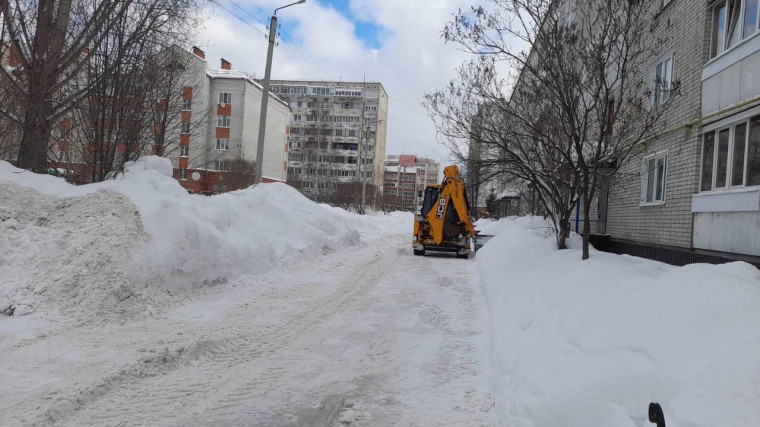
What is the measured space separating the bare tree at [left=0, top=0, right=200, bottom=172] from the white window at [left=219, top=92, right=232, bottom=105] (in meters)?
42.5

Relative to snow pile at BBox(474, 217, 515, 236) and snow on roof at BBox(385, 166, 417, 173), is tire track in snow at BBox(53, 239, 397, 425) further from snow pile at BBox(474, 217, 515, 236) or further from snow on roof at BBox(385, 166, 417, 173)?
snow on roof at BBox(385, 166, 417, 173)

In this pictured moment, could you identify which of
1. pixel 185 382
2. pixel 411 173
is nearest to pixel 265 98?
pixel 185 382

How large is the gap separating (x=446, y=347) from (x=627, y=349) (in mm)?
2888

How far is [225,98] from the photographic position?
172 ft

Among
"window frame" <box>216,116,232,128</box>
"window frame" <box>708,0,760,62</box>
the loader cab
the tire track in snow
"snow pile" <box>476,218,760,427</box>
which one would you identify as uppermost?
"window frame" <box>216,116,232,128</box>

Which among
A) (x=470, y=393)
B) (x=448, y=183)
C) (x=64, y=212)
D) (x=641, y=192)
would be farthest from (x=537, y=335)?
(x=448, y=183)

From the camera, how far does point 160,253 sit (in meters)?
8.24

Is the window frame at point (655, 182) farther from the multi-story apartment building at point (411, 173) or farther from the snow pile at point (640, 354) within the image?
the multi-story apartment building at point (411, 173)

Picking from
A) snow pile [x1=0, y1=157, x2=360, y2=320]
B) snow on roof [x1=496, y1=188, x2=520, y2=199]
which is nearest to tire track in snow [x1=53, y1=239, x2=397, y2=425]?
snow pile [x1=0, y1=157, x2=360, y2=320]

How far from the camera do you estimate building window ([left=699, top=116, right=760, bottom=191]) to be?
8516mm

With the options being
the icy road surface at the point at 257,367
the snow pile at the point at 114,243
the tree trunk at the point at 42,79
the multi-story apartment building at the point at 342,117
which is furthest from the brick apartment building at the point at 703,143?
the multi-story apartment building at the point at 342,117

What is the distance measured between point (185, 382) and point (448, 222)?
44.4 feet

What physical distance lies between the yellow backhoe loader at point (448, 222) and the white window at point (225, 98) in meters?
40.2

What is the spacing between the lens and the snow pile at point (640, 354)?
2801 mm
